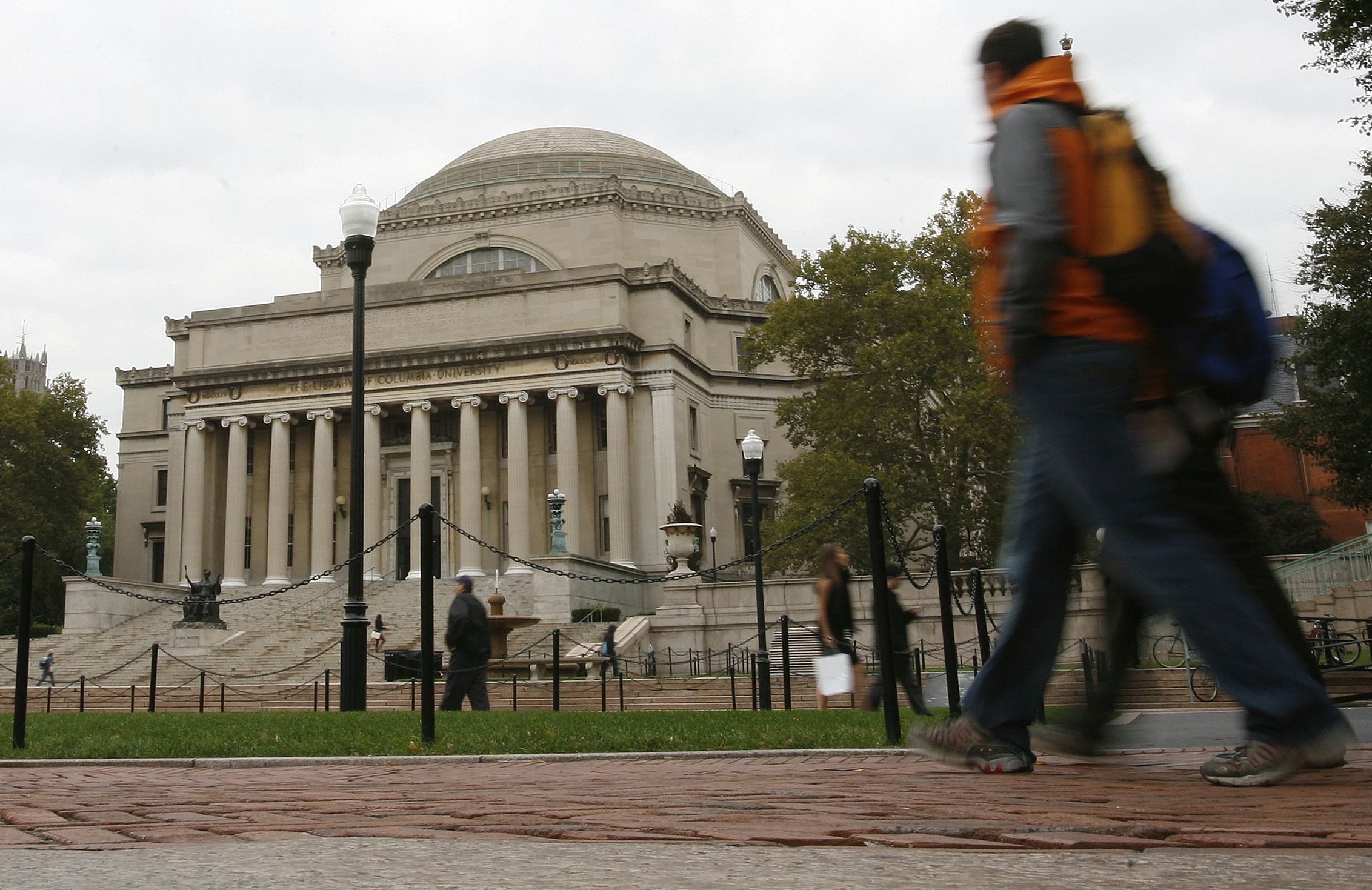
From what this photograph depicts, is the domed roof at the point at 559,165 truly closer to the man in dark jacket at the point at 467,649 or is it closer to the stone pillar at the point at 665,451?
the stone pillar at the point at 665,451

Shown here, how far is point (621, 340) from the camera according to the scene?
5047 cm

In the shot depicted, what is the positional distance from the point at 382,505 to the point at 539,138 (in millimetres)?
24802

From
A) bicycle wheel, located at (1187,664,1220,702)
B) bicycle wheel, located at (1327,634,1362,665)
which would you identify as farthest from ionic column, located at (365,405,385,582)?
bicycle wheel, located at (1187,664,1220,702)

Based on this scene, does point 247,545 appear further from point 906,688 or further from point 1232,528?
point 1232,528

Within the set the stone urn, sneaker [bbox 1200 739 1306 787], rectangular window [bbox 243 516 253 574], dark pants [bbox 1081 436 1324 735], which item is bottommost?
sneaker [bbox 1200 739 1306 787]

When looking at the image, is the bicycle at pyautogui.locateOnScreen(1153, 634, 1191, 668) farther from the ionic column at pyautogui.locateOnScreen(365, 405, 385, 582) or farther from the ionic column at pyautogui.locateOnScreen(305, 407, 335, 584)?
the ionic column at pyautogui.locateOnScreen(305, 407, 335, 584)

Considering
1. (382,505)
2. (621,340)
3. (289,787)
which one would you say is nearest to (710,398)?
(621,340)

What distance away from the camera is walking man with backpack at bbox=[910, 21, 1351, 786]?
377 cm

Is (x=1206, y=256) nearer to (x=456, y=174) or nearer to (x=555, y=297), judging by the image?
(x=555, y=297)

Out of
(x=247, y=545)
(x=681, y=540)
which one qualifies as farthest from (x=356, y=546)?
(x=247, y=545)

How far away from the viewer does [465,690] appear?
1653 centimetres

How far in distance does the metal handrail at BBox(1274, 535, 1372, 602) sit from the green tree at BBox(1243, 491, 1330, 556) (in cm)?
1873

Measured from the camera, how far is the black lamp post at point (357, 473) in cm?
1534

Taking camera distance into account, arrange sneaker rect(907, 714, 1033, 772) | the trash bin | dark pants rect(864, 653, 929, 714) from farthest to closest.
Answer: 1. the trash bin
2. dark pants rect(864, 653, 929, 714)
3. sneaker rect(907, 714, 1033, 772)
